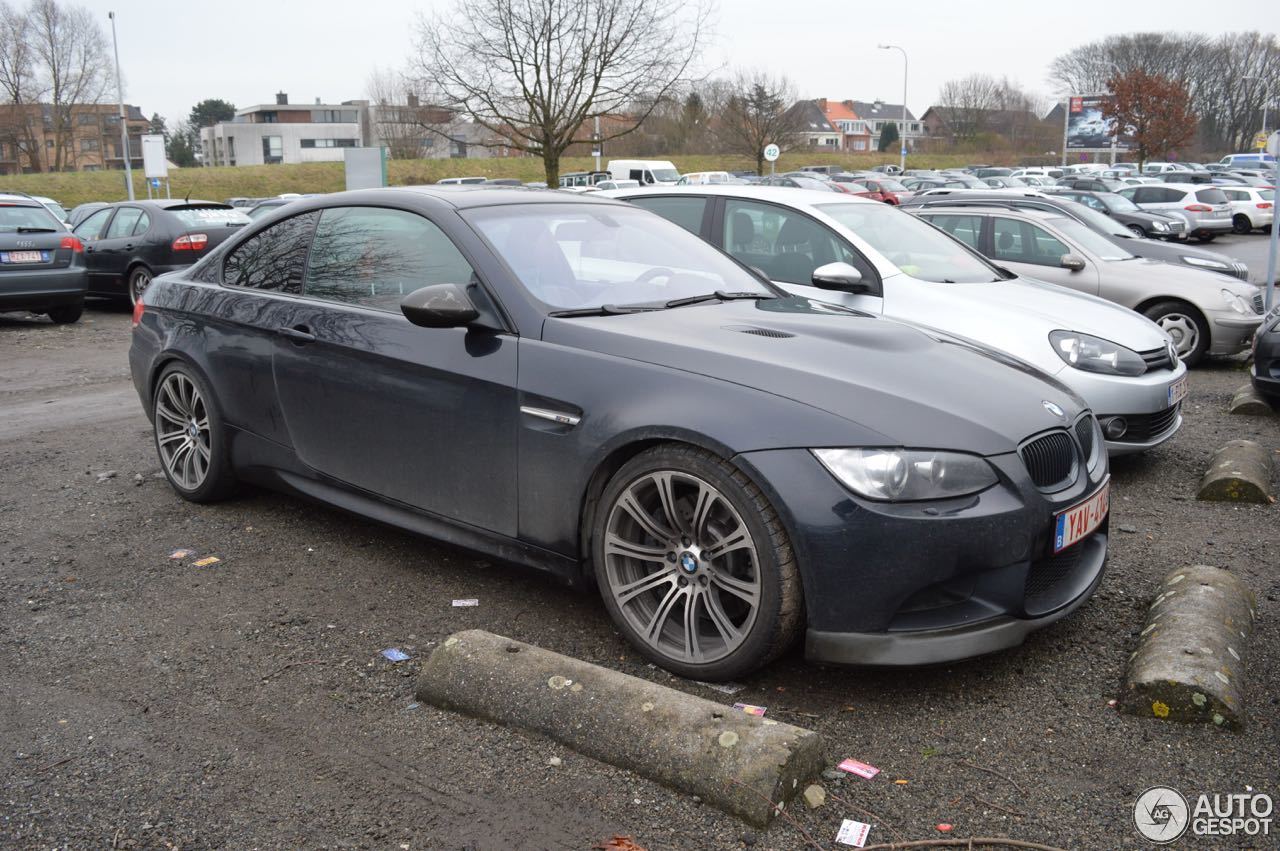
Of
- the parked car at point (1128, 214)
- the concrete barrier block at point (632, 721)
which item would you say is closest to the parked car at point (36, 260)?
the concrete barrier block at point (632, 721)

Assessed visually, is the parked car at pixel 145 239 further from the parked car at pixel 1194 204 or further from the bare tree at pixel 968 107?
the bare tree at pixel 968 107

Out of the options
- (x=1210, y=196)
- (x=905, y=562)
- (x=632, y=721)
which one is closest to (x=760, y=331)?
(x=905, y=562)

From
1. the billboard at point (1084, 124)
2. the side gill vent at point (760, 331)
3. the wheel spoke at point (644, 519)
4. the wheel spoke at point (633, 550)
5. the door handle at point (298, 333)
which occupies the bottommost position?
the wheel spoke at point (633, 550)

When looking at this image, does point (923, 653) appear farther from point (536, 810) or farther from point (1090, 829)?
point (536, 810)

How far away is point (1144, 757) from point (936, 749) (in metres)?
0.56

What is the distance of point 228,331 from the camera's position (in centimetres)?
503

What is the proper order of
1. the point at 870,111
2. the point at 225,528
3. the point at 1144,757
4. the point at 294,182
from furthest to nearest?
1. the point at 870,111
2. the point at 294,182
3. the point at 225,528
4. the point at 1144,757

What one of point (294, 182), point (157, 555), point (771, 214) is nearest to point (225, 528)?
point (157, 555)

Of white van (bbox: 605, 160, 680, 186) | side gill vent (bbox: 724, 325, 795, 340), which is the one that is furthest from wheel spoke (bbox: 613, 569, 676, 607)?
white van (bbox: 605, 160, 680, 186)

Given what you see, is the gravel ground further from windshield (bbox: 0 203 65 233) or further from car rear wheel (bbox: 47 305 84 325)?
car rear wheel (bbox: 47 305 84 325)

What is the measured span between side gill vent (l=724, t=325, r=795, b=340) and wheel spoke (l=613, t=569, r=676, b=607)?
92 centimetres

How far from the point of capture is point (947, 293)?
6527 mm

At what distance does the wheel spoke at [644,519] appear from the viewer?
3.49 meters

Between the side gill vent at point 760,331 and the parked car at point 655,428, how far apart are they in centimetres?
2
